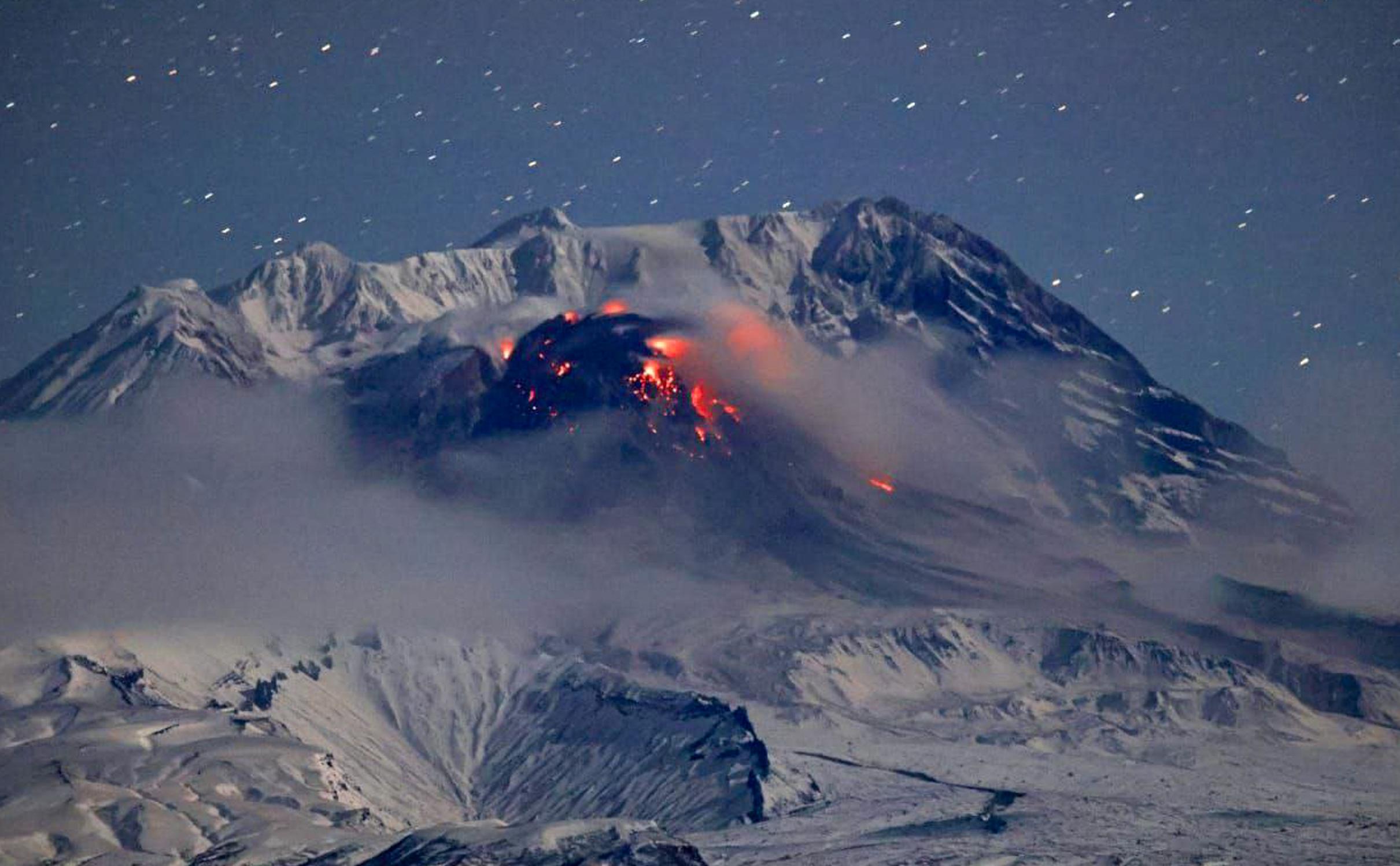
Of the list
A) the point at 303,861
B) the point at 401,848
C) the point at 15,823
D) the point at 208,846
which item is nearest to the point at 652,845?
the point at 401,848

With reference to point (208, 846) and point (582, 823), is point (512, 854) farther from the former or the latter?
point (208, 846)

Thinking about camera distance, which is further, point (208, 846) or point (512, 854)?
point (208, 846)

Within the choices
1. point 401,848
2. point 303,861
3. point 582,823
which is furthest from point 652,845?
point 303,861

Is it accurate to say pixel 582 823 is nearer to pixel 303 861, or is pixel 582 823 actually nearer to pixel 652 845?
pixel 652 845

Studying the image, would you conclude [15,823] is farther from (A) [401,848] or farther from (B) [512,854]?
(B) [512,854]

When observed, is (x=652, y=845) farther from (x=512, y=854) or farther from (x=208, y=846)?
(x=208, y=846)

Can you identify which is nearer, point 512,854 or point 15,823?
point 512,854

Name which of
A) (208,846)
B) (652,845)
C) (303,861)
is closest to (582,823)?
(652,845)

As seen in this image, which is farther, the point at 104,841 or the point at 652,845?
the point at 104,841
